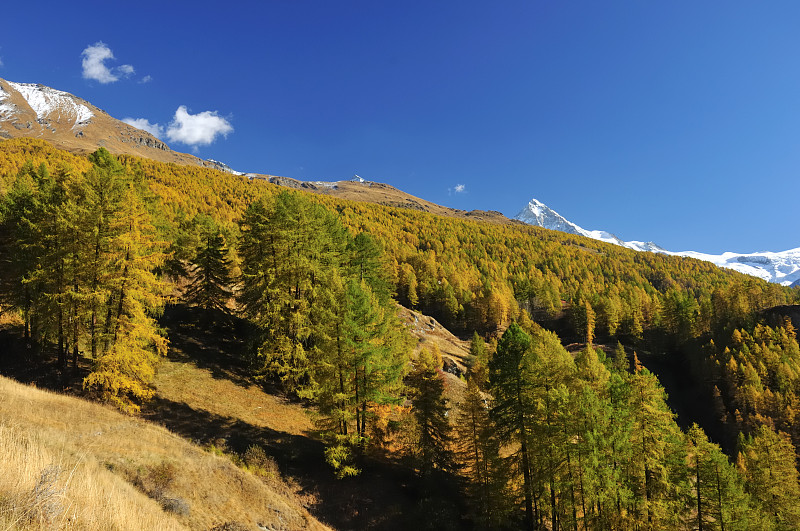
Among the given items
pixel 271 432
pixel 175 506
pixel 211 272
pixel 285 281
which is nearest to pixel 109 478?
pixel 175 506

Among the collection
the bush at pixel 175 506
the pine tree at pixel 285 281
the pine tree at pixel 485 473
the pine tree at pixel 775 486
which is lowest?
the pine tree at pixel 775 486

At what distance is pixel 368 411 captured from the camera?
2430cm

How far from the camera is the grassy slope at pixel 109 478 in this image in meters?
5.35

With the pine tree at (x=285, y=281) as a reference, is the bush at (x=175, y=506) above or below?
below

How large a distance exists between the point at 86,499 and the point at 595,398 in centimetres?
2199

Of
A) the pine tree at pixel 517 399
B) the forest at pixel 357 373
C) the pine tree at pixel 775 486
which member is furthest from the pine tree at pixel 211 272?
the pine tree at pixel 775 486

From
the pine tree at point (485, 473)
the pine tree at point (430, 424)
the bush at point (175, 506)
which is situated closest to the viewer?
the bush at point (175, 506)

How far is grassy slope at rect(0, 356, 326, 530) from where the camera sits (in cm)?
535

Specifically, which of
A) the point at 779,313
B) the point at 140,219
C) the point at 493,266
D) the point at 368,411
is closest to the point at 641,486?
the point at 368,411

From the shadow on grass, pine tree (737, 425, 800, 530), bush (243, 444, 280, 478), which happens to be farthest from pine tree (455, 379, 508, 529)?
pine tree (737, 425, 800, 530)

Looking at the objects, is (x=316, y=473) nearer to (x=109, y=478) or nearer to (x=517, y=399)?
(x=517, y=399)

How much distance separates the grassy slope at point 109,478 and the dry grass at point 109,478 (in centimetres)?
2

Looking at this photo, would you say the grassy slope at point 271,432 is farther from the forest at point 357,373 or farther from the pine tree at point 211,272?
the pine tree at point 211,272

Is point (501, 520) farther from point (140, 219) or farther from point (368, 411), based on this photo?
point (140, 219)
